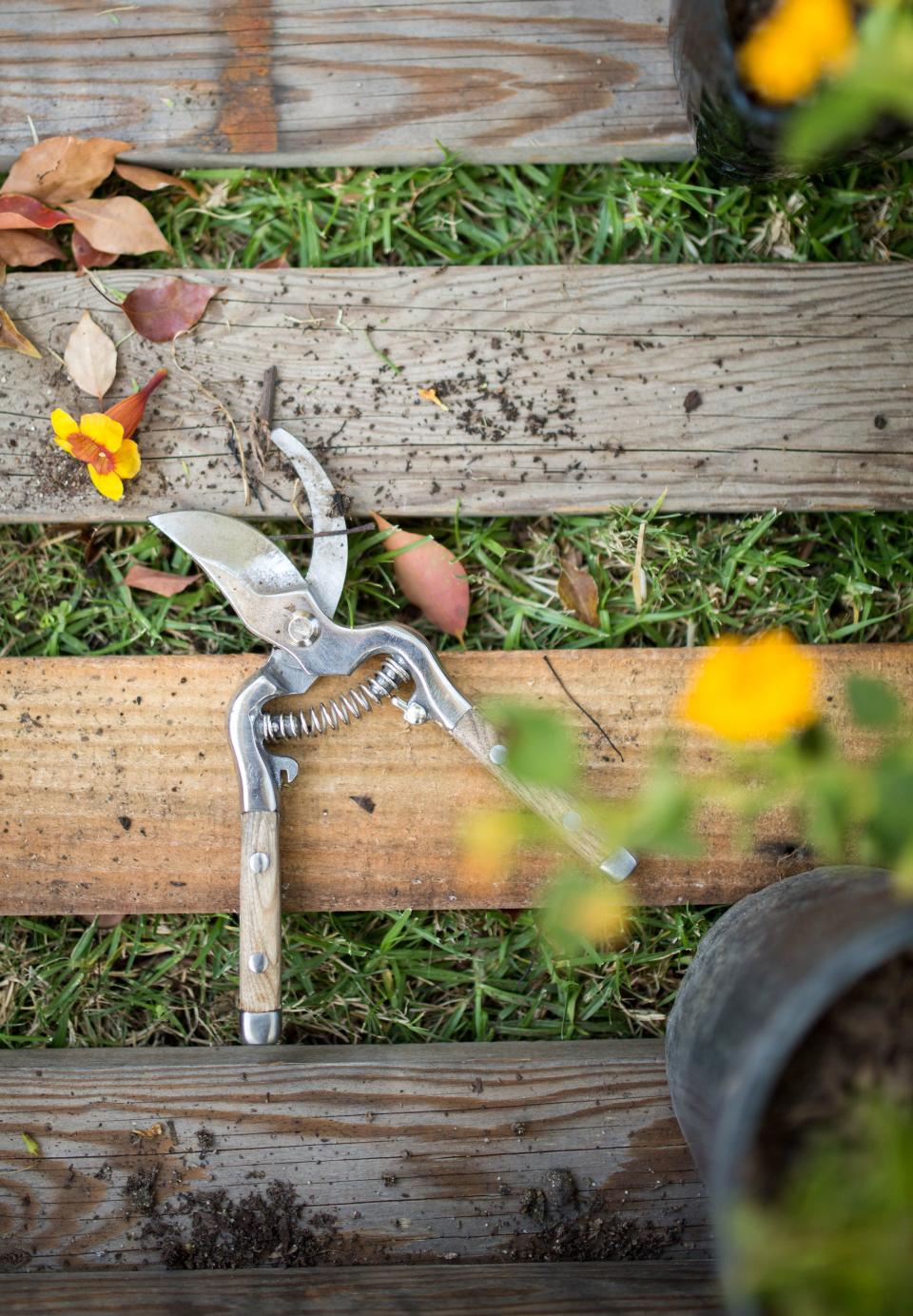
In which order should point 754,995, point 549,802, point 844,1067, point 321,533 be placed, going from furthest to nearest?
point 321,533 < point 549,802 < point 754,995 < point 844,1067

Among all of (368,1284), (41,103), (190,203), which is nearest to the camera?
(368,1284)

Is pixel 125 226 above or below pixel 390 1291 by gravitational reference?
above

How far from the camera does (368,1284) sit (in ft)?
4.98

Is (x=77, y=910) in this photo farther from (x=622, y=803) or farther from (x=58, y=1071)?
(x=622, y=803)

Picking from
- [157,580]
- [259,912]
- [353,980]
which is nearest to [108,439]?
[157,580]

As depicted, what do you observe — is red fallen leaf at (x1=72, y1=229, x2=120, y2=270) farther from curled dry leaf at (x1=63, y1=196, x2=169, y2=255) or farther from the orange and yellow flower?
the orange and yellow flower

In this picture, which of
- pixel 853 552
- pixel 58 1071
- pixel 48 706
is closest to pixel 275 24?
pixel 48 706

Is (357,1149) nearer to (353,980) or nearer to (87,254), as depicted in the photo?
(353,980)

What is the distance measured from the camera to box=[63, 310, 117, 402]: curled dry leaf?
5.73 ft

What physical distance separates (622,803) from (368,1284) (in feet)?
2.77

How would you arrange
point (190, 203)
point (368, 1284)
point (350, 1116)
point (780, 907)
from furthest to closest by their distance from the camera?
point (190, 203) → point (350, 1116) → point (368, 1284) → point (780, 907)

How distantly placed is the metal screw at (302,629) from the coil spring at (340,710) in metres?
0.11

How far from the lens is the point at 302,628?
1630mm

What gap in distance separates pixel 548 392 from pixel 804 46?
0.72 m
